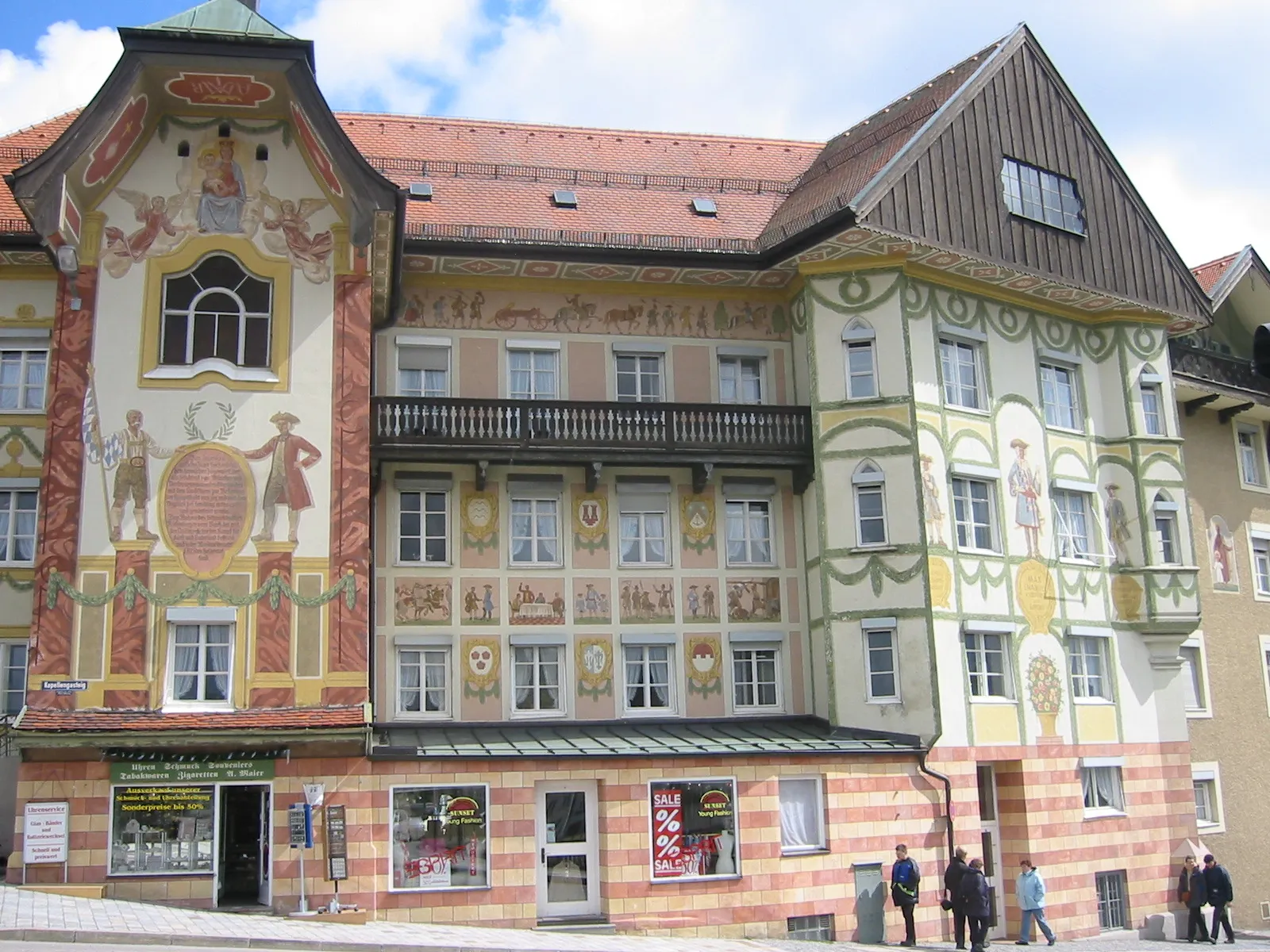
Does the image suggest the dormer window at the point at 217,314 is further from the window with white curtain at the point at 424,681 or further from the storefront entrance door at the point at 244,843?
the storefront entrance door at the point at 244,843

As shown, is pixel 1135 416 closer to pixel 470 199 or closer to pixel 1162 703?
pixel 1162 703

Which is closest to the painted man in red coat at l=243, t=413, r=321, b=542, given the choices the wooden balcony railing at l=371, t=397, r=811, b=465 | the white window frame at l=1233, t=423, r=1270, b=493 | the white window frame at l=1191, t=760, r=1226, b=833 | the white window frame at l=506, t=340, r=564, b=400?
the wooden balcony railing at l=371, t=397, r=811, b=465

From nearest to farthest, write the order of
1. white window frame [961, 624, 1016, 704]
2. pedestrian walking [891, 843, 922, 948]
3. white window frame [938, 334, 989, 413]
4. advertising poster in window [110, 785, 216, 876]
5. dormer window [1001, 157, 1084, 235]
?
advertising poster in window [110, 785, 216, 876], pedestrian walking [891, 843, 922, 948], white window frame [961, 624, 1016, 704], white window frame [938, 334, 989, 413], dormer window [1001, 157, 1084, 235]


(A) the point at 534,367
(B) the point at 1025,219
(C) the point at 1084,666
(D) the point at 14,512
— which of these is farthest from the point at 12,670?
(B) the point at 1025,219

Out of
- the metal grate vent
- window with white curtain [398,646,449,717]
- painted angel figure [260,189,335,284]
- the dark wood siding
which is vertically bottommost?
the metal grate vent

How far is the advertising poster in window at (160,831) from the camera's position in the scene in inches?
947

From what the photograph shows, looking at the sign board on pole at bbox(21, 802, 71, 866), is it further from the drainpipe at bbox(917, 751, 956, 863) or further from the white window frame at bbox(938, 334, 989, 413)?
the white window frame at bbox(938, 334, 989, 413)

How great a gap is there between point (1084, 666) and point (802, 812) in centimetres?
806

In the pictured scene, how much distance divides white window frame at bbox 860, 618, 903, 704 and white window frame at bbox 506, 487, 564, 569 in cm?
631

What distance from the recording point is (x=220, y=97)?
27.6m

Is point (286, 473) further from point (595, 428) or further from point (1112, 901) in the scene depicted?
point (1112, 901)

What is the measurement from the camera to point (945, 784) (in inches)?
1104

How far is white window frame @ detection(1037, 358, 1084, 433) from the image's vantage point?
3269cm

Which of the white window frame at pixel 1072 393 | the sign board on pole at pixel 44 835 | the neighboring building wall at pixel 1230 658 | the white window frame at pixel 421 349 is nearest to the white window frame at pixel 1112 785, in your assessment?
the neighboring building wall at pixel 1230 658
